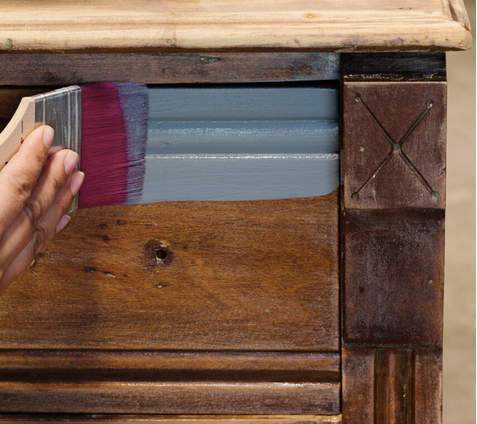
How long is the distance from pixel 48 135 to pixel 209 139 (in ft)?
0.57

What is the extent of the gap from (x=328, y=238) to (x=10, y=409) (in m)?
0.47

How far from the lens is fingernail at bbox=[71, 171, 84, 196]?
626mm

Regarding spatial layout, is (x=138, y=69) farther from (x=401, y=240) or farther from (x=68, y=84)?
(x=401, y=240)

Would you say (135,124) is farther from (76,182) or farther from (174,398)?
(174,398)

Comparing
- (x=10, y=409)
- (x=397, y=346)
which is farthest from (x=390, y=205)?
(x=10, y=409)

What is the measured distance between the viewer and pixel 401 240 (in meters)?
0.64

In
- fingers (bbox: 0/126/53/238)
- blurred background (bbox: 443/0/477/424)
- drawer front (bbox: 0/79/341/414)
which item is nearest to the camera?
fingers (bbox: 0/126/53/238)

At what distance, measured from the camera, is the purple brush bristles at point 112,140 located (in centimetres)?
64

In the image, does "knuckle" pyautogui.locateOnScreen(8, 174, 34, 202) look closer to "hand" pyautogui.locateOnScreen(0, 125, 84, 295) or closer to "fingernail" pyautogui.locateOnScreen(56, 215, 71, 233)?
"hand" pyautogui.locateOnScreen(0, 125, 84, 295)

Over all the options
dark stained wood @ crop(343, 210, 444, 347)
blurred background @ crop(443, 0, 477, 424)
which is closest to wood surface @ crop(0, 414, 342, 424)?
dark stained wood @ crop(343, 210, 444, 347)

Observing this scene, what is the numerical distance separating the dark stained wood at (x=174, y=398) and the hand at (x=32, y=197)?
210mm

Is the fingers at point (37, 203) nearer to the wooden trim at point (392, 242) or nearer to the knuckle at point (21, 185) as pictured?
the knuckle at point (21, 185)

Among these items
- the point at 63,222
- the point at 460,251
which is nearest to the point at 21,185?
the point at 63,222

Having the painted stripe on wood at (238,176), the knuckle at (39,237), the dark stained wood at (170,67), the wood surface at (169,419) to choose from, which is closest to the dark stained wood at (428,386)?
the wood surface at (169,419)
